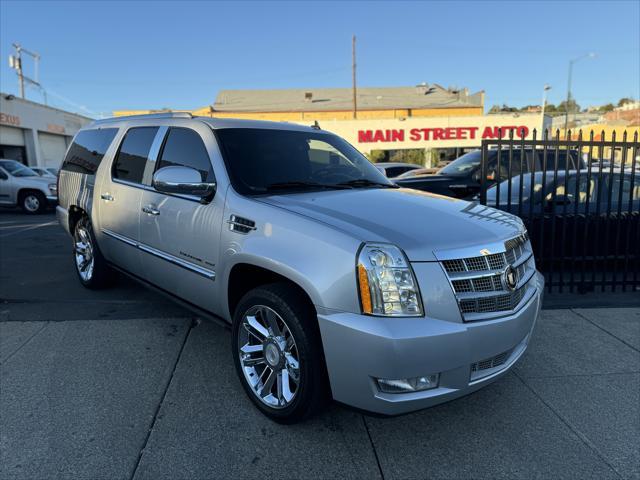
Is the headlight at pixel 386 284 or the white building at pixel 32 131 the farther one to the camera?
the white building at pixel 32 131

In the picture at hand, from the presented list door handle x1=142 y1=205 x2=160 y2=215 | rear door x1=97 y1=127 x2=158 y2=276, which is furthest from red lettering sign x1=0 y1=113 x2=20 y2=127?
door handle x1=142 y1=205 x2=160 y2=215

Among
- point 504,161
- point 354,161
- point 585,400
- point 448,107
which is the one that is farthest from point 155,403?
point 448,107

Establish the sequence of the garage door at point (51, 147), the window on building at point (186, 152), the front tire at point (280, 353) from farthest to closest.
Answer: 1. the garage door at point (51, 147)
2. the window on building at point (186, 152)
3. the front tire at point (280, 353)

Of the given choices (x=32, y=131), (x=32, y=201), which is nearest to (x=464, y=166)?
(x=32, y=201)

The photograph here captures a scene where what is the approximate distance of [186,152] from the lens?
3.68 meters

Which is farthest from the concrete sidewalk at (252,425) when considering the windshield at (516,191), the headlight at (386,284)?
the windshield at (516,191)

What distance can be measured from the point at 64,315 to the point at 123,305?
55 centimetres

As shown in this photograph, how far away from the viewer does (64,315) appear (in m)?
4.64

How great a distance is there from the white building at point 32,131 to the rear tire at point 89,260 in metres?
22.7

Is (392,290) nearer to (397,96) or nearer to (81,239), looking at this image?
(81,239)

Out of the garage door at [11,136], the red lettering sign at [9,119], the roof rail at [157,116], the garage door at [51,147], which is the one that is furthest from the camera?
the garage door at [51,147]

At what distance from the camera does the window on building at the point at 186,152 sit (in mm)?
3430

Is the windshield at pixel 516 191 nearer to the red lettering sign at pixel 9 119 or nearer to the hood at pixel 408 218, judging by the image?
the hood at pixel 408 218

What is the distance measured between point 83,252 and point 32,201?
1059cm
